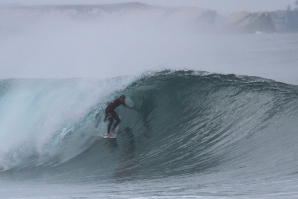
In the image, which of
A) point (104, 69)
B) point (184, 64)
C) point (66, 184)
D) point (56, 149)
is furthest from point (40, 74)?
point (66, 184)

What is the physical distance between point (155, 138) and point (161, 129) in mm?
422

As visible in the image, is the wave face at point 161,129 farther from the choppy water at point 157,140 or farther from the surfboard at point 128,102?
the surfboard at point 128,102

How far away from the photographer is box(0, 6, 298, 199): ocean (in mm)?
6070

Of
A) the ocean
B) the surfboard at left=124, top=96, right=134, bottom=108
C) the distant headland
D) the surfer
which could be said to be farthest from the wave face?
the distant headland

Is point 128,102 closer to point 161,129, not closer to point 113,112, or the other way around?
point 113,112

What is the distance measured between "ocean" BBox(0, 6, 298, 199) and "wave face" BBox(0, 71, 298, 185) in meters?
0.02

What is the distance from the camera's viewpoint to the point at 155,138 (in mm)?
9305

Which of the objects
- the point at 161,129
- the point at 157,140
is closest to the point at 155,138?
the point at 157,140

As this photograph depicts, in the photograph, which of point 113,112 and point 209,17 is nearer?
point 113,112

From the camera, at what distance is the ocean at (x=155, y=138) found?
239 inches

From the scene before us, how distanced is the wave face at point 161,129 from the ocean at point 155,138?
21 millimetres

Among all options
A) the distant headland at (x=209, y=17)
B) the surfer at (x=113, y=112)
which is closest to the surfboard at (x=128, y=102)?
the surfer at (x=113, y=112)

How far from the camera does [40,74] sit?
2048 centimetres

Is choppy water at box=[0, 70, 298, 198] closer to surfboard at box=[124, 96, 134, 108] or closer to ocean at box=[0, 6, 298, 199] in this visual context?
ocean at box=[0, 6, 298, 199]
